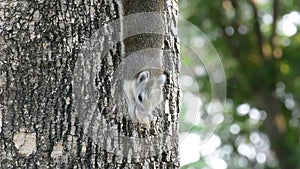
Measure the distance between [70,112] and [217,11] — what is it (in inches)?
163

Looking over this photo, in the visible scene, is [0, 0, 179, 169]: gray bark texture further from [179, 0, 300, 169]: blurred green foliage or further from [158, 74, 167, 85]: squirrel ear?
[179, 0, 300, 169]: blurred green foliage

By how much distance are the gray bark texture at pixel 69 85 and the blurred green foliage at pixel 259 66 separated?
12.1ft

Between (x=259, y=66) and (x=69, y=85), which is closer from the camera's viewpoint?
(x=69, y=85)

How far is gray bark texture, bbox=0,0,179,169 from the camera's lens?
57.6 inches

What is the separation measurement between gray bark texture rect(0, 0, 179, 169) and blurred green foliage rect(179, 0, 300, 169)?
370 cm

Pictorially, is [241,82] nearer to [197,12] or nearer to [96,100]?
[197,12]

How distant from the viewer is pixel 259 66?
220 inches

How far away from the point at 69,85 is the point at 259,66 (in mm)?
4242

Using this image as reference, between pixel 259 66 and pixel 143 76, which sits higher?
pixel 259 66

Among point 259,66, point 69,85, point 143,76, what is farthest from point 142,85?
Answer: point 259,66

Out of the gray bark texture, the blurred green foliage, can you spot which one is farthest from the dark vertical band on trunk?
the blurred green foliage

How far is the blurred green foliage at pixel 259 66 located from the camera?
5.44m

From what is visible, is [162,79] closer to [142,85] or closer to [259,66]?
[142,85]

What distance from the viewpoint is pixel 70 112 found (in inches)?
57.8
